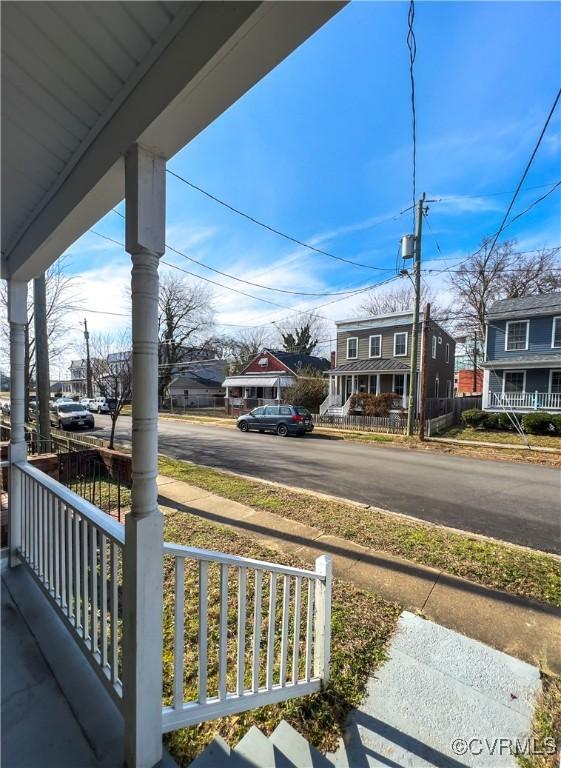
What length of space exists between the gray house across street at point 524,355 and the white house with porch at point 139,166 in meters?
18.6

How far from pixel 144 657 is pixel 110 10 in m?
2.44

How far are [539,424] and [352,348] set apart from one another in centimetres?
1135

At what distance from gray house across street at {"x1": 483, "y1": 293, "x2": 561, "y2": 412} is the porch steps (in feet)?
61.1

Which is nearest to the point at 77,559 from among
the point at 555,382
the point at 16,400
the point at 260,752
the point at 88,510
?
the point at 88,510

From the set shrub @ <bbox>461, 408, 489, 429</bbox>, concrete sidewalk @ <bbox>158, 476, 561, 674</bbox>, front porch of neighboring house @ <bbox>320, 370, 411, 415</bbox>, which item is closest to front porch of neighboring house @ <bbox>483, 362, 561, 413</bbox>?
shrub @ <bbox>461, 408, 489, 429</bbox>

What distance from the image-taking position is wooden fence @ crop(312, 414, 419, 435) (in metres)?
15.9

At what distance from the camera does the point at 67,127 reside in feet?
5.67

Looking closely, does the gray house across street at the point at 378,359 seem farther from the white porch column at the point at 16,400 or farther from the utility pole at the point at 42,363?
the white porch column at the point at 16,400

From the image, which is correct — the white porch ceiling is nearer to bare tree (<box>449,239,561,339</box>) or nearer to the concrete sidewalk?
the concrete sidewalk

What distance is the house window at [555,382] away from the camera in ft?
53.7

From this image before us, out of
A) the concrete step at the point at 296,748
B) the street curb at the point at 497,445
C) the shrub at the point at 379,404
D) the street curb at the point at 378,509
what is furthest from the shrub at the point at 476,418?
the concrete step at the point at 296,748

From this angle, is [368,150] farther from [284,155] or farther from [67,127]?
[67,127]

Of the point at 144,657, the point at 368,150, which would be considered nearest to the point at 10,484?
the point at 144,657

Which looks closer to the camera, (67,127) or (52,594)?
(67,127)
